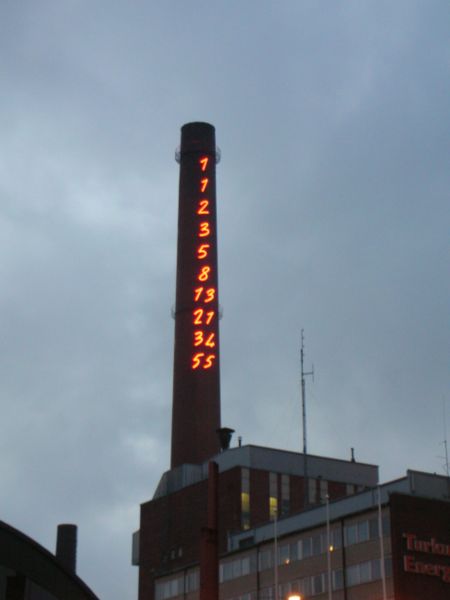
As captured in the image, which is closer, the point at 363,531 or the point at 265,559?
the point at 363,531

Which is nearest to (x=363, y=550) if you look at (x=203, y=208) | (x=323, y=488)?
(x=323, y=488)

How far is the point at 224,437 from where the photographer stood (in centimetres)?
10344

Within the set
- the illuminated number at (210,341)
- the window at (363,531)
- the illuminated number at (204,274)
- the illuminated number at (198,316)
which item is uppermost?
the illuminated number at (204,274)

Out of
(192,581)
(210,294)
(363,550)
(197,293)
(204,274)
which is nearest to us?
(363,550)

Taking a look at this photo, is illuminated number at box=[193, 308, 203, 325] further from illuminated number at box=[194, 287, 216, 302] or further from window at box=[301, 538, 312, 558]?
window at box=[301, 538, 312, 558]

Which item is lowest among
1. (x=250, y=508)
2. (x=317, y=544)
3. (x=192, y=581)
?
(x=317, y=544)

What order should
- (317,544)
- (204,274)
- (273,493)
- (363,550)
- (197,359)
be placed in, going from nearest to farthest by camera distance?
(363,550), (317,544), (273,493), (197,359), (204,274)

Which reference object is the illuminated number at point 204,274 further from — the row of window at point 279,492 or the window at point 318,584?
the window at point 318,584

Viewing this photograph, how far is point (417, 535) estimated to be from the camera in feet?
245

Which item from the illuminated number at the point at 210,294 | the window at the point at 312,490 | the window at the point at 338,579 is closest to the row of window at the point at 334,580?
the window at the point at 338,579

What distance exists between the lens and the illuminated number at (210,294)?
10762cm

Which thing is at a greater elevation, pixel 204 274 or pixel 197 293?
pixel 204 274

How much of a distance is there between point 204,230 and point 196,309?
28.2 ft

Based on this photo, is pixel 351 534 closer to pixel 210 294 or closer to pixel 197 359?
pixel 197 359
